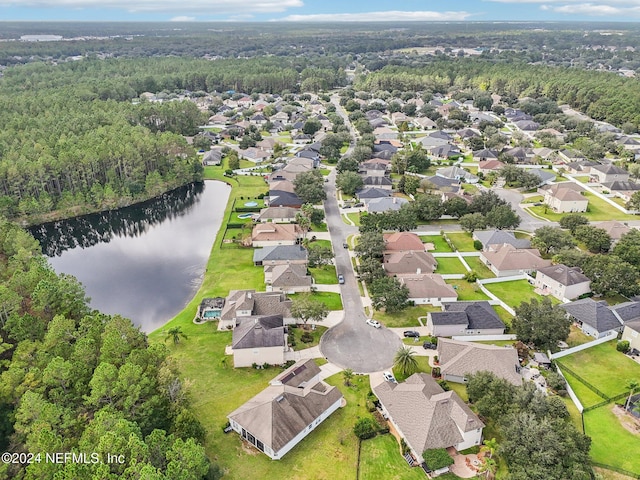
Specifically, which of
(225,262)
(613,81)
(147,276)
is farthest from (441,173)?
(613,81)

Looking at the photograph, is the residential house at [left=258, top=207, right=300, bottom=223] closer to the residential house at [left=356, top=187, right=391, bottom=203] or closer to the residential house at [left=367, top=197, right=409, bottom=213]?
the residential house at [left=367, top=197, right=409, bottom=213]

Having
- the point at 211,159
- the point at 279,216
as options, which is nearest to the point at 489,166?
the point at 279,216

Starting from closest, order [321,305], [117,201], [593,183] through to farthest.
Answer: [321,305]
[117,201]
[593,183]

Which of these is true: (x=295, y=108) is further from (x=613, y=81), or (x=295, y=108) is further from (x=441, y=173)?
(x=613, y=81)

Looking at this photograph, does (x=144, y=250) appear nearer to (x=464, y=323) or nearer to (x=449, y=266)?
(x=449, y=266)

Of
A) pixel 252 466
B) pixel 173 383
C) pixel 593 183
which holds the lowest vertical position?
pixel 593 183

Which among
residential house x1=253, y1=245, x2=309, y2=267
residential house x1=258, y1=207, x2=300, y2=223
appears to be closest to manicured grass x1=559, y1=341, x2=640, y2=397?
residential house x1=253, y1=245, x2=309, y2=267
